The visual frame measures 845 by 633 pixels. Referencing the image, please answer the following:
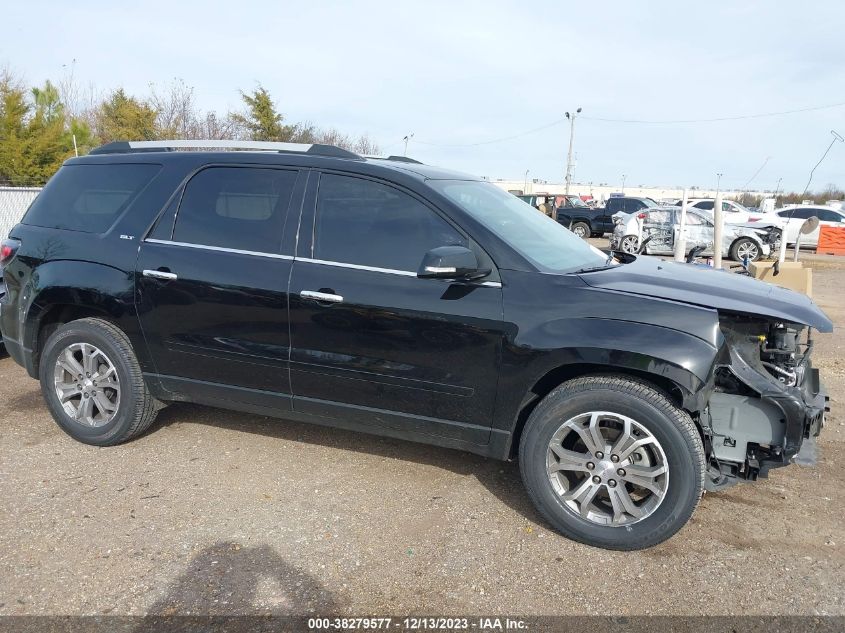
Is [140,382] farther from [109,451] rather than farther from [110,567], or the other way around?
[110,567]

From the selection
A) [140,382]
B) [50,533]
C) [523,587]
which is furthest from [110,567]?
[523,587]

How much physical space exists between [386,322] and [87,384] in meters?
2.23

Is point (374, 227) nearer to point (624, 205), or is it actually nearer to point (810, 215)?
point (810, 215)

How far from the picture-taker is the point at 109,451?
4.19 meters

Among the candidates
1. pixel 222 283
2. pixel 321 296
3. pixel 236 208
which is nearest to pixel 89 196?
pixel 236 208

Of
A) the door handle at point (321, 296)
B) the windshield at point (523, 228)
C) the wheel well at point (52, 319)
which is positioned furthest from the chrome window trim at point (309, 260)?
the wheel well at point (52, 319)

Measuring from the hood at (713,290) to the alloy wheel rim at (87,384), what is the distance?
10.2 ft

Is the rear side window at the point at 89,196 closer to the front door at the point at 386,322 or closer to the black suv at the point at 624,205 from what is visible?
the front door at the point at 386,322

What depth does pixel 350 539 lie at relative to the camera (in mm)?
3197

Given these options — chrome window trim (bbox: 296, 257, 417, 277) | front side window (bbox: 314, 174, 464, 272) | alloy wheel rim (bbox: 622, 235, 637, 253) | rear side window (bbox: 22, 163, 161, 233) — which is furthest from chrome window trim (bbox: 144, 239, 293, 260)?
alloy wheel rim (bbox: 622, 235, 637, 253)

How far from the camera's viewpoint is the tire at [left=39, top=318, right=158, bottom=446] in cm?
407

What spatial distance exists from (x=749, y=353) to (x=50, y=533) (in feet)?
12.2

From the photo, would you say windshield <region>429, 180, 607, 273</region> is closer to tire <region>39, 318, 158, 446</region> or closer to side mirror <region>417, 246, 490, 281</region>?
side mirror <region>417, 246, 490, 281</region>

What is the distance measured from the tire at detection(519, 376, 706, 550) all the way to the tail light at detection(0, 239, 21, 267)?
370cm
